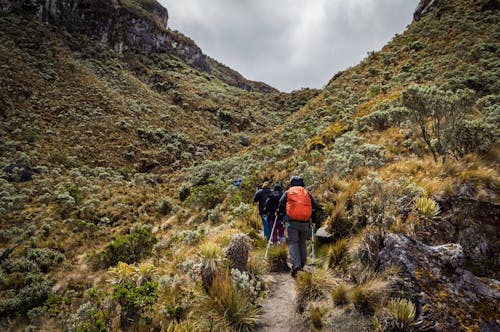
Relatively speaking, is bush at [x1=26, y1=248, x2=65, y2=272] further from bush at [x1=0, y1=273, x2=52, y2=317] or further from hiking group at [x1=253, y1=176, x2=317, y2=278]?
hiking group at [x1=253, y1=176, x2=317, y2=278]

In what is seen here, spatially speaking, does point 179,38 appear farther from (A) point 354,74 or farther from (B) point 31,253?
(B) point 31,253

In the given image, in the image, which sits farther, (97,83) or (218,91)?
(218,91)

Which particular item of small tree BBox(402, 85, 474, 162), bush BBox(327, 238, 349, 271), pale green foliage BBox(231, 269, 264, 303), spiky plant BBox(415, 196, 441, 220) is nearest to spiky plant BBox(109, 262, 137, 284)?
pale green foliage BBox(231, 269, 264, 303)

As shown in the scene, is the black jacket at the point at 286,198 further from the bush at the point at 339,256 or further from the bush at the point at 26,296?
the bush at the point at 26,296

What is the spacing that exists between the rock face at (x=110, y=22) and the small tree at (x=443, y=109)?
201 ft

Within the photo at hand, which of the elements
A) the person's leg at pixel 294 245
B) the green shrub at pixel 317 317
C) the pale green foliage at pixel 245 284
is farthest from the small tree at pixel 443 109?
the pale green foliage at pixel 245 284

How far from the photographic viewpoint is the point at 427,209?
18.8ft

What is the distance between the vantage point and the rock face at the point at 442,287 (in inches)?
139

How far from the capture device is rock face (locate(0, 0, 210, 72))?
160ft

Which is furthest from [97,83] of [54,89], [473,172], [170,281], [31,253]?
[473,172]

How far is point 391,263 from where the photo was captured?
426 cm

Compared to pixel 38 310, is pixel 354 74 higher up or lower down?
higher up

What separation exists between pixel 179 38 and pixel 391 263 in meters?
83.3

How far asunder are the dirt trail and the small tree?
6274 millimetres
